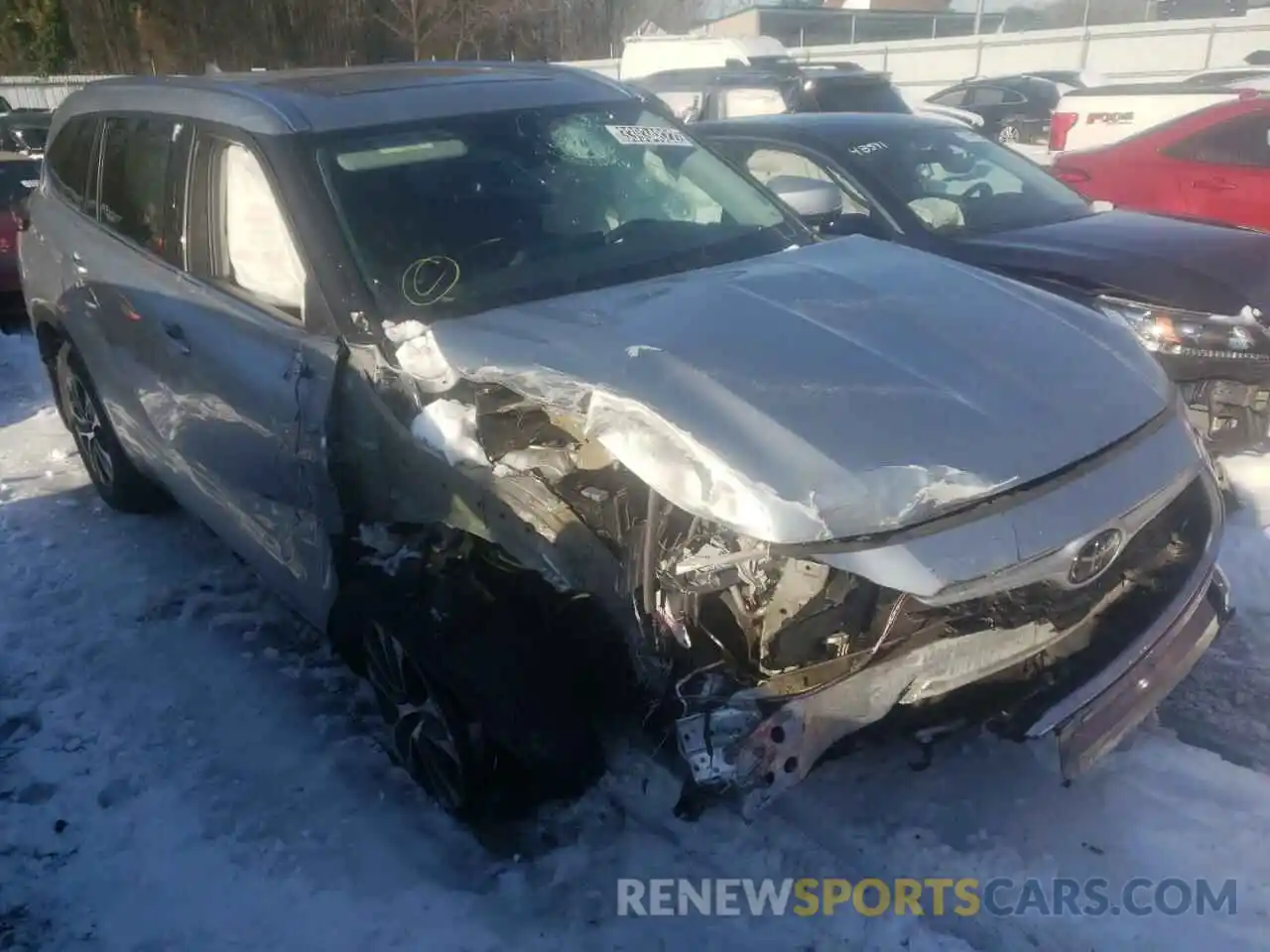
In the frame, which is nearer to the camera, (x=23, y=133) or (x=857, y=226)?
(x=857, y=226)

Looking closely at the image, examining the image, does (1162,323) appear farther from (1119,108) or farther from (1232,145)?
(1119,108)

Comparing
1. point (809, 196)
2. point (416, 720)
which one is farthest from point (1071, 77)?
point (416, 720)

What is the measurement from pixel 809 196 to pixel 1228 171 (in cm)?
494

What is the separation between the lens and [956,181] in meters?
6.20

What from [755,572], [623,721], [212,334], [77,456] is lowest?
[77,456]

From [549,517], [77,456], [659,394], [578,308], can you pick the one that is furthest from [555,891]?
[77,456]

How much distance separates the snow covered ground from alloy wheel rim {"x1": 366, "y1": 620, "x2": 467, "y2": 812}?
122 millimetres

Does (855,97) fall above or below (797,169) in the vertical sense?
below

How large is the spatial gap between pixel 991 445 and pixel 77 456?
5.33 m

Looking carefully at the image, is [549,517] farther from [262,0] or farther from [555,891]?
[262,0]

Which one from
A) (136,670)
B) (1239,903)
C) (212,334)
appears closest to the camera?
(1239,903)

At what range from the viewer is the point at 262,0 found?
33625 millimetres

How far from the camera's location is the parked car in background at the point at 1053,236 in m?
4.93

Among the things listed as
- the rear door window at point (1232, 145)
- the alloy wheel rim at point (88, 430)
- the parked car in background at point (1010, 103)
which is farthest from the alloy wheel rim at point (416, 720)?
the parked car in background at point (1010, 103)
